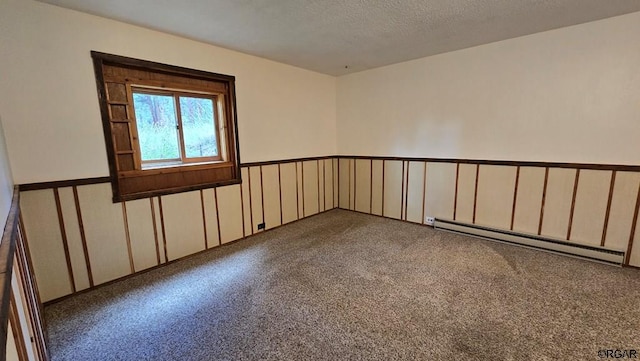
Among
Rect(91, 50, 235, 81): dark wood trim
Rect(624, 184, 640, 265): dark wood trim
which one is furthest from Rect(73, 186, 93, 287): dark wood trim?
Rect(624, 184, 640, 265): dark wood trim

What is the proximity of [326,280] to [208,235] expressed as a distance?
67.1 inches

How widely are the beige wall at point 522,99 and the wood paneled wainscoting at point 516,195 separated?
0.49 ft

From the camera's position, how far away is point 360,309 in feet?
7.20

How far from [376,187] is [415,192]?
2.30 feet

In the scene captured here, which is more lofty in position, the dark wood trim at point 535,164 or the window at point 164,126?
the window at point 164,126

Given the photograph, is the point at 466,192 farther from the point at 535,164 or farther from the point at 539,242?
the point at 539,242

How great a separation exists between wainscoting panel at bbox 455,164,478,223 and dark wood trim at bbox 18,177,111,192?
428 cm

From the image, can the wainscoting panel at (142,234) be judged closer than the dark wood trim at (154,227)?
Yes

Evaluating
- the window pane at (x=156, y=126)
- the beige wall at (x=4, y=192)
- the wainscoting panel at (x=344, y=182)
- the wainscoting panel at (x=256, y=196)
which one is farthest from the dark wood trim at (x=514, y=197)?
the beige wall at (x=4, y=192)

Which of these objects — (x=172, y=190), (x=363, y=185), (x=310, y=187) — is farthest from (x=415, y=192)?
(x=172, y=190)

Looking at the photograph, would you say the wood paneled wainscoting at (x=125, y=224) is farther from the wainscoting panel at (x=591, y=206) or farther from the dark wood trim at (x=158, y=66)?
the wainscoting panel at (x=591, y=206)

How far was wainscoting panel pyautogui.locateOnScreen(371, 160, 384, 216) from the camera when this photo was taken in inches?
182

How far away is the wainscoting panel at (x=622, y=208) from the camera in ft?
A: 8.92

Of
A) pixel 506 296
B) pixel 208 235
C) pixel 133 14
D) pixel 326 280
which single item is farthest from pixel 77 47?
pixel 506 296
